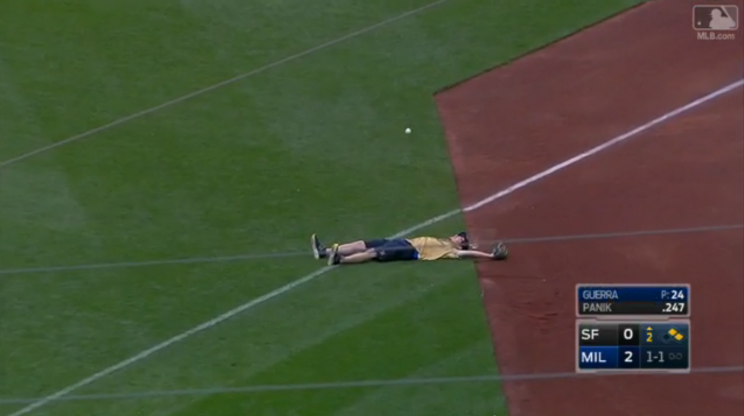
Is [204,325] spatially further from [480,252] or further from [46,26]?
[46,26]

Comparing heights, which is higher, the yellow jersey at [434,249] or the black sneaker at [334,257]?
the black sneaker at [334,257]

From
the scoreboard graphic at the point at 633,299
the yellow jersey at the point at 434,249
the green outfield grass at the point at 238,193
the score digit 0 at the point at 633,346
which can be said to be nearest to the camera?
the score digit 0 at the point at 633,346

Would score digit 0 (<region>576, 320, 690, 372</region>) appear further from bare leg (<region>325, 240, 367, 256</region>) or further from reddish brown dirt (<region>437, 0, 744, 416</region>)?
bare leg (<region>325, 240, 367, 256</region>)

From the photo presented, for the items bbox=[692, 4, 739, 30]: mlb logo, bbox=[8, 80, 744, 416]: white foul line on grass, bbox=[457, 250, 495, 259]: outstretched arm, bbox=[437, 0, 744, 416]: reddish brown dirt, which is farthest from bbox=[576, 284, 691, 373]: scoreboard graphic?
bbox=[692, 4, 739, 30]: mlb logo

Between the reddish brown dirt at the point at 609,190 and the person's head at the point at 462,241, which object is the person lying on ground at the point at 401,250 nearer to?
the person's head at the point at 462,241

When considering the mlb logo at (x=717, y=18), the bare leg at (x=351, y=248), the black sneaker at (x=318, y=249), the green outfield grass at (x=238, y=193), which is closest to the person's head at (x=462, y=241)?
the green outfield grass at (x=238, y=193)

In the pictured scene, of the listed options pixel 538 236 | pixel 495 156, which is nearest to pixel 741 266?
pixel 538 236
